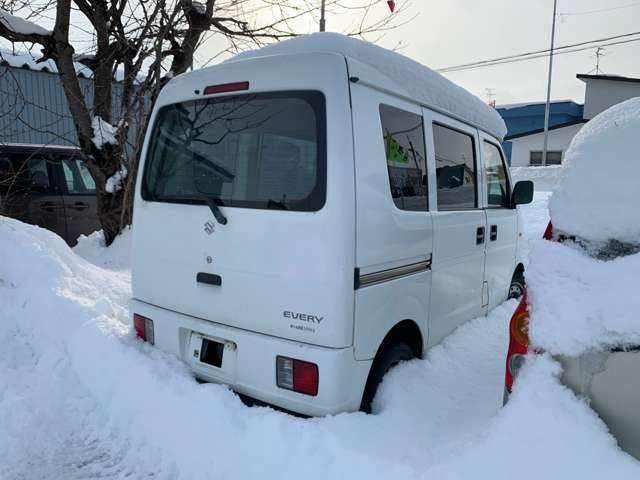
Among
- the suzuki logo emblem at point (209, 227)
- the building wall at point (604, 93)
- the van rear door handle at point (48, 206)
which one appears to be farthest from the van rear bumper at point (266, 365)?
the building wall at point (604, 93)

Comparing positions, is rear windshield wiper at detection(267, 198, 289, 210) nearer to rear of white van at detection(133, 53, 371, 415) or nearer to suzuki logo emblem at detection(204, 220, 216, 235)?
rear of white van at detection(133, 53, 371, 415)

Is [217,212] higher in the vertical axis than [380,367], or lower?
higher

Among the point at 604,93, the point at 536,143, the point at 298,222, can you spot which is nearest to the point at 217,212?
the point at 298,222

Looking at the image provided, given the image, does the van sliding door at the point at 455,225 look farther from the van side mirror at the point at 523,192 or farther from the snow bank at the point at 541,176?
the snow bank at the point at 541,176

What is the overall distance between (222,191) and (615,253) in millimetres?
1927

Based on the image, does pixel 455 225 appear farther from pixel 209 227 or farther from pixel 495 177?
pixel 209 227

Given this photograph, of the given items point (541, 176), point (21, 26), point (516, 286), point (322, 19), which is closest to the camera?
point (516, 286)

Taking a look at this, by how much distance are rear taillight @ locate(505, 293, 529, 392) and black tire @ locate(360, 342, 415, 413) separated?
0.69 metres

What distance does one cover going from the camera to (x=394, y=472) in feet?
6.91

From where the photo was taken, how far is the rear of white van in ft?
7.53

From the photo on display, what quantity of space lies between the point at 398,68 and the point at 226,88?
3.45 feet

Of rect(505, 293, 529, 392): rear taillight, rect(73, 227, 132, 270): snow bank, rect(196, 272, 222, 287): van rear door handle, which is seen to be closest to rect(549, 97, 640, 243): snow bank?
rect(505, 293, 529, 392): rear taillight

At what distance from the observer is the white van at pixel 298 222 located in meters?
2.31

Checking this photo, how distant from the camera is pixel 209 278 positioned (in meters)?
2.67
